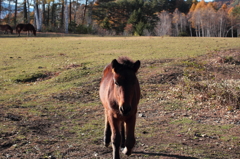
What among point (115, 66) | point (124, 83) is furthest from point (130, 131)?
point (115, 66)

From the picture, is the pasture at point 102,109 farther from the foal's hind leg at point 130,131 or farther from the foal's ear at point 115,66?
the foal's ear at point 115,66

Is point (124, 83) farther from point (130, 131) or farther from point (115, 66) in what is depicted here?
point (130, 131)

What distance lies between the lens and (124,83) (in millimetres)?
4555

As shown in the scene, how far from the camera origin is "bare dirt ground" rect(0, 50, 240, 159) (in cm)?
597

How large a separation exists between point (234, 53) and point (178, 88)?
29.4 feet

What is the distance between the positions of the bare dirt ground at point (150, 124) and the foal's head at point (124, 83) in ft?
6.07

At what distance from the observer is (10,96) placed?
36.6ft

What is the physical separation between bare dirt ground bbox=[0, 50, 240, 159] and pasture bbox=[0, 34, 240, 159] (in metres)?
0.02

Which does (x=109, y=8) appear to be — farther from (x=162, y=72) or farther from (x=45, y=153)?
(x=45, y=153)

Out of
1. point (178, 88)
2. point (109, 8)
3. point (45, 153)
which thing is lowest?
point (45, 153)

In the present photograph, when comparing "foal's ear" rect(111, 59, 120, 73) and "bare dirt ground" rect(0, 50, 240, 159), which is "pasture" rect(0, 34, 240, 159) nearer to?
"bare dirt ground" rect(0, 50, 240, 159)

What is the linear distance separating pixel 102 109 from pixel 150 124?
2.27m

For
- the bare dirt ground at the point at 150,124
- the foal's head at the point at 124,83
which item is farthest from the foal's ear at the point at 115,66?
the bare dirt ground at the point at 150,124

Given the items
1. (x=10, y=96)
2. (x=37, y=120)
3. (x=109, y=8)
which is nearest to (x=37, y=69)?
(x=10, y=96)
